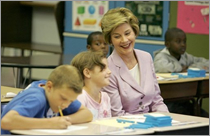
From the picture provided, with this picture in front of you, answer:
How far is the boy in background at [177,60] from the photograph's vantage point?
18.3ft

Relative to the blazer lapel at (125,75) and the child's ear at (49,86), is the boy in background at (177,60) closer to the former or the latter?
the blazer lapel at (125,75)

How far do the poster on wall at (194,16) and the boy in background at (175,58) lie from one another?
843 mm

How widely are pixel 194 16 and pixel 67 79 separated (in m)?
4.47

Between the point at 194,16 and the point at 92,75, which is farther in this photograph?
the point at 194,16

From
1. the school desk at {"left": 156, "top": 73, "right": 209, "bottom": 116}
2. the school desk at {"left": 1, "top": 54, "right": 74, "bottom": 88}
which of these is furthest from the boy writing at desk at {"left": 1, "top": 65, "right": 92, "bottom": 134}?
the school desk at {"left": 1, "top": 54, "right": 74, "bottom": 88}

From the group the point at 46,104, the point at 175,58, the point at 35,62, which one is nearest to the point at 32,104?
the point at 46,104

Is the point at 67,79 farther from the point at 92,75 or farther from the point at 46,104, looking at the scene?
the point at 92,75

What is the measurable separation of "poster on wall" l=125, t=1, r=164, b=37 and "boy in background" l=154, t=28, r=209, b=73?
4.19ft

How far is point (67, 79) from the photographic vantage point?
2795 millimetres

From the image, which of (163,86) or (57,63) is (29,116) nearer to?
(163,86)

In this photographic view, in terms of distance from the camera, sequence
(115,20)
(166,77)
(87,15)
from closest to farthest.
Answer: (115,20), (166,77), (87,15)

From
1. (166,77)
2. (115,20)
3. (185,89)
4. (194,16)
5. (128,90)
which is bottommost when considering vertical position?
(185,89)

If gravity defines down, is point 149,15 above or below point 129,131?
above

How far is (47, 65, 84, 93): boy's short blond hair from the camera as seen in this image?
2779 millimetres
